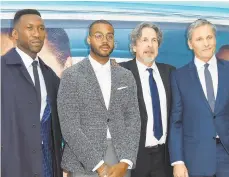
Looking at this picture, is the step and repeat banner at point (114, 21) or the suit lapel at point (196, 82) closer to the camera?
the suit lapel at point (196, 82)

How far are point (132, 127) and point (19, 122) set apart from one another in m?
0.77

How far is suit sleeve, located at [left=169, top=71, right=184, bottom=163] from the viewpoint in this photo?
2.86 m

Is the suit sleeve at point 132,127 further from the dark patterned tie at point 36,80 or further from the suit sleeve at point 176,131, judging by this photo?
the dark patterned tie at point 36,80

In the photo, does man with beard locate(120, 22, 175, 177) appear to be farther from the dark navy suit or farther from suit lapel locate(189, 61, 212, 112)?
suit lapel locate(189, 61, 212, 112)

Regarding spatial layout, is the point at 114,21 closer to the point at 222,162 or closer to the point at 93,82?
the point at 93,82

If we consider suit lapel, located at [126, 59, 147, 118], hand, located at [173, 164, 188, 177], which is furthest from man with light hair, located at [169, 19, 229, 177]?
suit lapel, located at [126, 59, 147, 118]

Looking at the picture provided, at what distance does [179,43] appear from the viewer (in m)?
3.64

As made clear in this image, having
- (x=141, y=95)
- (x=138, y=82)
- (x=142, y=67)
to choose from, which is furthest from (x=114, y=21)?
(x=141, y=95)

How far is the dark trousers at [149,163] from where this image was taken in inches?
115

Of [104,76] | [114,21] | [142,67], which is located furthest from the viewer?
[114,21]

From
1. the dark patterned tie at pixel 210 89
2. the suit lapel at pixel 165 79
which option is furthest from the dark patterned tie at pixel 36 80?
the dark patterned tie at pixel 210 89

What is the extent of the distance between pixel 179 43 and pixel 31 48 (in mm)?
1469

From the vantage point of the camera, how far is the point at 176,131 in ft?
9.44

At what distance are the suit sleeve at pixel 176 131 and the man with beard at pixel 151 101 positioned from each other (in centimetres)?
11
